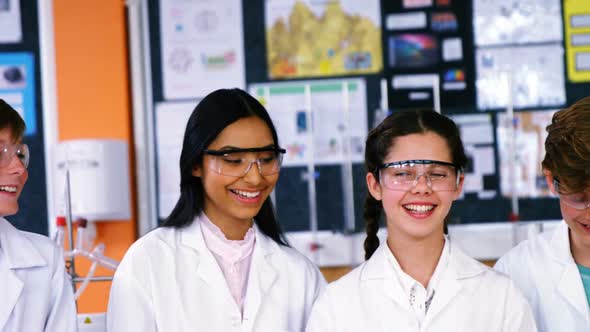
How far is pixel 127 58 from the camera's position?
3750 mm

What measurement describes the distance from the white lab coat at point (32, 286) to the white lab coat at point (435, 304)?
2.34ft

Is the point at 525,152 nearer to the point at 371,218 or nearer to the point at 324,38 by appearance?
the point at 324,38

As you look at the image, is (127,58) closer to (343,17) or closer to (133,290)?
(343,17)

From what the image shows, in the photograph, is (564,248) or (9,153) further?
(564,248)

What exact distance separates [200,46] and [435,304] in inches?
102

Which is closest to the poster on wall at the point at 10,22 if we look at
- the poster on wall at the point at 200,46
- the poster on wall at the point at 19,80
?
the poster on wall at the point at 19,80

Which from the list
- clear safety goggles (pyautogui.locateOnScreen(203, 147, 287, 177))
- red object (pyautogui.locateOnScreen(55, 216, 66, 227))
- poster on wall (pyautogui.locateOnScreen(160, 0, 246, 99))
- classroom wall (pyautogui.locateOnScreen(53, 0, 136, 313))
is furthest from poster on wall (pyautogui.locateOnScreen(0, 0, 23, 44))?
clear safety goggles (pyautogui.locateOnScreen(203, 147, 287, 177))

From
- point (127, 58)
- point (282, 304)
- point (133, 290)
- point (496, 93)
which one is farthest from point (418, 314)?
point (127, 58)

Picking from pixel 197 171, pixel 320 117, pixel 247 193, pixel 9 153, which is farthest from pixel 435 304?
pixel 320 117

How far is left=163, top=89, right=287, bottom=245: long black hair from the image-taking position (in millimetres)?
1819

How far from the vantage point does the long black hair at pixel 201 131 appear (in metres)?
1.82

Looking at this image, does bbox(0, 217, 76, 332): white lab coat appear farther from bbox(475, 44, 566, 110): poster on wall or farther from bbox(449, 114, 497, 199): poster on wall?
bbox(475, 44, 566, 110): poster on wall

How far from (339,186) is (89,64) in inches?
67.3

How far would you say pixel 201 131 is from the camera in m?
1.82
